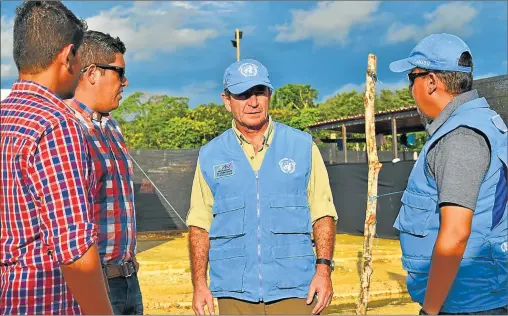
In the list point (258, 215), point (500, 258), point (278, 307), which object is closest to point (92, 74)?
point (258, 215)

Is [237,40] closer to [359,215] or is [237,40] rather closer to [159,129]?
[359,215]

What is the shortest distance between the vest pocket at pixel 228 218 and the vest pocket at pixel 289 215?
162 mm

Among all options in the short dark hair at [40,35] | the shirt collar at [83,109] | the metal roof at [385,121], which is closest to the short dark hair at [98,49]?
the shirt collar at [83,109]

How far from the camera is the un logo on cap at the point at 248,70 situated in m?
3.29

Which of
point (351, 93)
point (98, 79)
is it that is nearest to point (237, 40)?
point (98, 79)

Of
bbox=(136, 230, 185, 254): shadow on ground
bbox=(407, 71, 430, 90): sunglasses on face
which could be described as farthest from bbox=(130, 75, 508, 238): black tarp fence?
bbox=(407, 71, 430, 90): sunglasses on face

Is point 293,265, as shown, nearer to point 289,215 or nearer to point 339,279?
point 289,215

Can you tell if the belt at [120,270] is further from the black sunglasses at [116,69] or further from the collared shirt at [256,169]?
the black sunglasses at [116,69]

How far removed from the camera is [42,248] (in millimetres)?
1869

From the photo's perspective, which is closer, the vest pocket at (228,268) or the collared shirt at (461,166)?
the collared shirt at (461,166)

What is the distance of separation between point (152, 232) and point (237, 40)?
10.1 meters

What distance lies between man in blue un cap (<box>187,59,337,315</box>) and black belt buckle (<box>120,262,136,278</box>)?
35 cm

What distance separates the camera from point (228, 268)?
10.3 ft

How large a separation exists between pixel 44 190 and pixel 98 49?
1.66 meters
